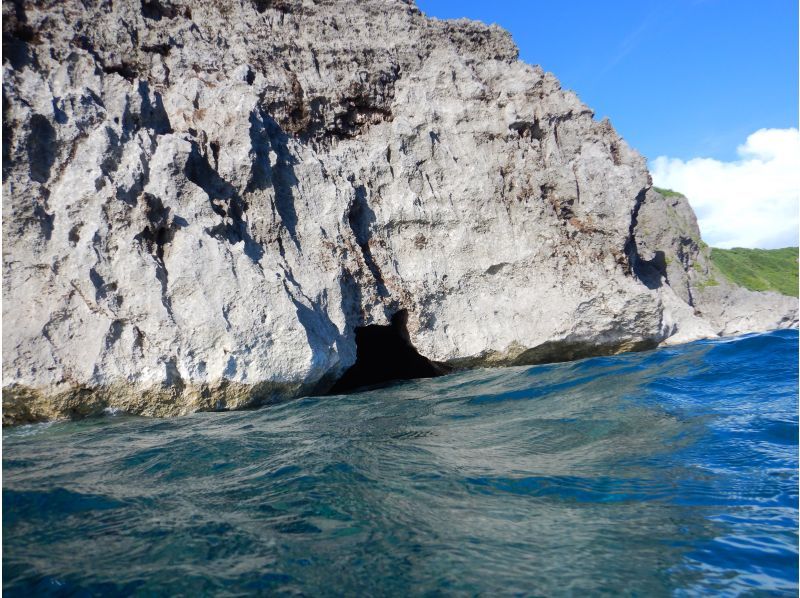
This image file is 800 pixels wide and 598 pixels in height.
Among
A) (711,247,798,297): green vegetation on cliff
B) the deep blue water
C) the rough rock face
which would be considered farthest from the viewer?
(711,247,798,297): green vegetation on cliff

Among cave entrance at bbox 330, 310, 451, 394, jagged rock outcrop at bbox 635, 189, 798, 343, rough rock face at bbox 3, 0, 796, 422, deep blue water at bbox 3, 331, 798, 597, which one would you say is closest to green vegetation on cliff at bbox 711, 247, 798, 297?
jagged rock outcrop at bbox 635, 189, 798, 343

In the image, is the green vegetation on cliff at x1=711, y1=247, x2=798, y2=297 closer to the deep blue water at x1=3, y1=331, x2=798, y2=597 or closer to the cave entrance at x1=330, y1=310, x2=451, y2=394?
the cave entrance at x1=330, y1=310, x2=451, y2=394

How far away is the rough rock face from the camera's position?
26.7ft

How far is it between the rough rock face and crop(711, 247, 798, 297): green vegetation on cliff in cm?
894

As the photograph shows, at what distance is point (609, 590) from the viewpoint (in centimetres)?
326

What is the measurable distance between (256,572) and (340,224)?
8.43 meters

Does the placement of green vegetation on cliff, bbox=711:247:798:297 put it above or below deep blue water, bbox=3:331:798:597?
above

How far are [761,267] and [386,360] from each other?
21554mm

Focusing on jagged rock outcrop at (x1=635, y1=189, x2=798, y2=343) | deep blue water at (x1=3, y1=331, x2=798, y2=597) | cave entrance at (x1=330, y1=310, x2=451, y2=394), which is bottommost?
deep blue water at (x1=3, y1=331, x2=798, y2=597)

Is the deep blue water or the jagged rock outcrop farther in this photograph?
the jagged rock outcrop

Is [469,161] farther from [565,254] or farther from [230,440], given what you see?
[230,440]

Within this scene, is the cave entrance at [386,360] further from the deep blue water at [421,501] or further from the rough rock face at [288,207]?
the deep blue water at [421,501]

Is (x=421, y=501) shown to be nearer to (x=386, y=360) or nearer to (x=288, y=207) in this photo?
(x=288, y=207)

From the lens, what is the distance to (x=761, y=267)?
2562 cm
